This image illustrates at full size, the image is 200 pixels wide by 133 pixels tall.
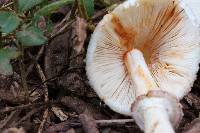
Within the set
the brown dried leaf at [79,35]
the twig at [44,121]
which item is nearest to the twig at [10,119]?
the twig at [44,121]

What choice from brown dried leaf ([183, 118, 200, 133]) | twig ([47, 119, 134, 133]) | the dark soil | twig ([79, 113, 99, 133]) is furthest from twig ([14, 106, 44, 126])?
brown dried leaf ([183, 118, 200, 133])

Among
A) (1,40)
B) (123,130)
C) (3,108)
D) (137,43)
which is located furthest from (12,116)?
(137,43)

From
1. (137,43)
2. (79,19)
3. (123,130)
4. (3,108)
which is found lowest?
(123,130)

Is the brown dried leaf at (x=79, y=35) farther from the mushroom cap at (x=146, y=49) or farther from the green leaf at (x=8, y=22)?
the green leaf at (x=8, y=22)

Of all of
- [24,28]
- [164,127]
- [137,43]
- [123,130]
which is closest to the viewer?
[164,127]

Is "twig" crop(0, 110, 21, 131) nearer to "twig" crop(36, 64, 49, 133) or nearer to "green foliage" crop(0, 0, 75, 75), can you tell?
"twig" crop(36, 64, 49, 133)

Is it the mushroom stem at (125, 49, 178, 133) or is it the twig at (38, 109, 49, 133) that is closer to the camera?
the mushroom stem at (125, 49, 178, 133)

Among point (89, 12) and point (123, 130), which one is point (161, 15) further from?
point (123, 130)
